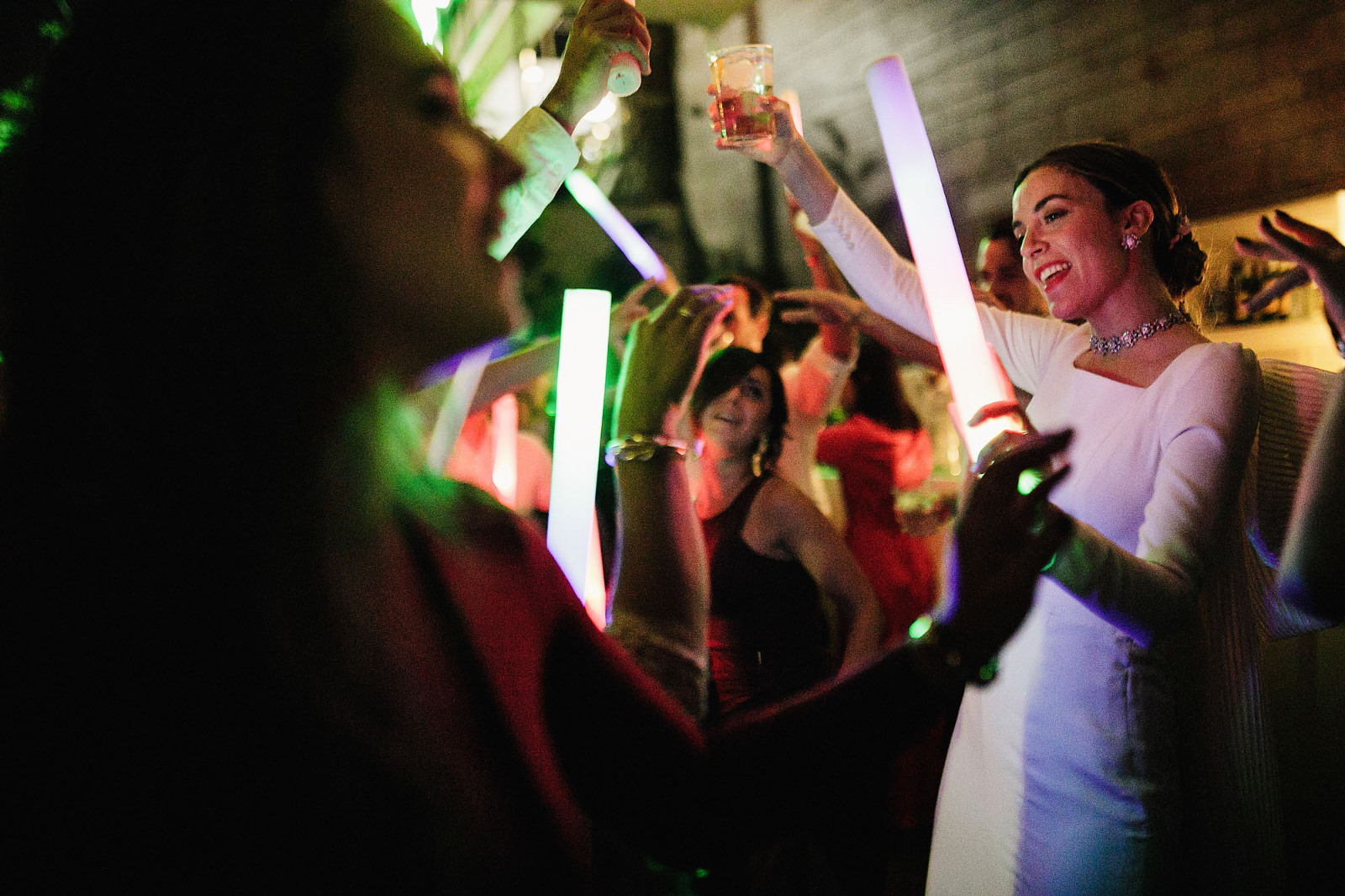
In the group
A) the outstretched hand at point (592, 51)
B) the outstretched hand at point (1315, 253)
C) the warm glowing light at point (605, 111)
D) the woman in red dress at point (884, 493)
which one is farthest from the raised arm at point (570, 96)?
the warm glowing light at point (605, 111)

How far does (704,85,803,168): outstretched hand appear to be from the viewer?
1.62 meters

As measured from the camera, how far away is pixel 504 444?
2613 millimetres

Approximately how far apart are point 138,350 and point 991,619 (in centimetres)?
72

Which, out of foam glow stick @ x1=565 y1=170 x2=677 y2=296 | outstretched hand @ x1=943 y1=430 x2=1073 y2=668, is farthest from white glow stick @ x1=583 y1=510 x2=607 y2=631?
outstretched hand @ x1=943 y1=430 x2=1073 y2=668

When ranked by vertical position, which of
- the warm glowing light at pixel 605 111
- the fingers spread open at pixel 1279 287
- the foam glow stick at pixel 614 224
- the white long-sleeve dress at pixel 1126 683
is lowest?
the white long-sleeve dress at pixel 1126 683

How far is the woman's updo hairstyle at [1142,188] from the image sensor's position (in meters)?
1.43

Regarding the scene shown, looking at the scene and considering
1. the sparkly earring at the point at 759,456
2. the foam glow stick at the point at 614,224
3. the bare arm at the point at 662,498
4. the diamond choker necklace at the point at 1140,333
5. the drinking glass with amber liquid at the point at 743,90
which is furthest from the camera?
the sparkly earring at the point at 759,456

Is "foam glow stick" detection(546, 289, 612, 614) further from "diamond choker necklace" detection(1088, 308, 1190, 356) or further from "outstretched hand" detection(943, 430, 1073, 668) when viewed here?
"diamond choker necklace" detection(1088, 308, 1190, 356)

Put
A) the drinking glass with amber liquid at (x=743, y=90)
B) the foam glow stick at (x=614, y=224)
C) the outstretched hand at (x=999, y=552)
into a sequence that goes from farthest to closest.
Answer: the foam glow stick at (x=614, y=224) < the drinking glass with amber liquid at (x=743, y=90) < the outstretched hand at (x=999, y=552)

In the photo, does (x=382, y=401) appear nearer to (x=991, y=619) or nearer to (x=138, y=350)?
(x=138, y=350)

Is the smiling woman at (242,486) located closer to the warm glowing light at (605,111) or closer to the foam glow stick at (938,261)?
the foam glow stick at (938,261)

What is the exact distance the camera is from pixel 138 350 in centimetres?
56

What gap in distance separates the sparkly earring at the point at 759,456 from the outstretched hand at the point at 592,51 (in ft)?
4.03

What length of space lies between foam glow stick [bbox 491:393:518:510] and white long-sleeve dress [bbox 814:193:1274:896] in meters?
1.54
